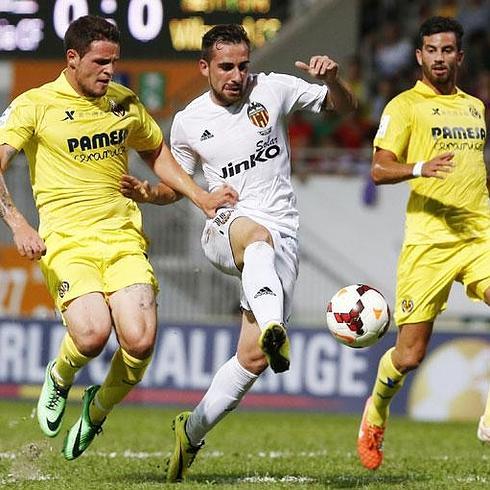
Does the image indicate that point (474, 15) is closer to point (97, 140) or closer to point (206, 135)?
point (206, 135)

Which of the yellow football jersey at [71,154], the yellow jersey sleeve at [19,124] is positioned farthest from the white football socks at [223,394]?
the yellow jersey sleeve at [19,124]

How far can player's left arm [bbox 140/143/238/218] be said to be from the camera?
8133mm

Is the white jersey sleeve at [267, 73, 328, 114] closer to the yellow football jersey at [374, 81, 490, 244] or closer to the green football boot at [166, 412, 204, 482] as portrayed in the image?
the yellow football jersey at [374, 81, 490, 244]

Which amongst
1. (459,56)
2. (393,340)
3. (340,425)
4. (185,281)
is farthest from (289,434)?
(185,281)

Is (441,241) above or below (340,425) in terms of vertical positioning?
above

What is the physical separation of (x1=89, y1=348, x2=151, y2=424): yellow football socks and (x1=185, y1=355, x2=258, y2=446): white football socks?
1.40 feet

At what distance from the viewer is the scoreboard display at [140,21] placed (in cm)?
1228

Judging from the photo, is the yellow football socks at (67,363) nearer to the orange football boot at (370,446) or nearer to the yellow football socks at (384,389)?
the orange football boot at (370,446)

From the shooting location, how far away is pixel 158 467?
934cm

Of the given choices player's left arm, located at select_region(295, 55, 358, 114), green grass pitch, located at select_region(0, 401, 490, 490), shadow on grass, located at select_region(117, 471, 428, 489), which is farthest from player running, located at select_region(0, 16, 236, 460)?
player's left arm, located at select_region(295, 55, 358, 114)

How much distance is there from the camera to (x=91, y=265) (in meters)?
8.34

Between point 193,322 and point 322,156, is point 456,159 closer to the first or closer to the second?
point 193,322

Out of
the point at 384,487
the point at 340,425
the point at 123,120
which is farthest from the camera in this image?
the point at 340,425

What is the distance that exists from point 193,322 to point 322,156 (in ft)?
12.7
